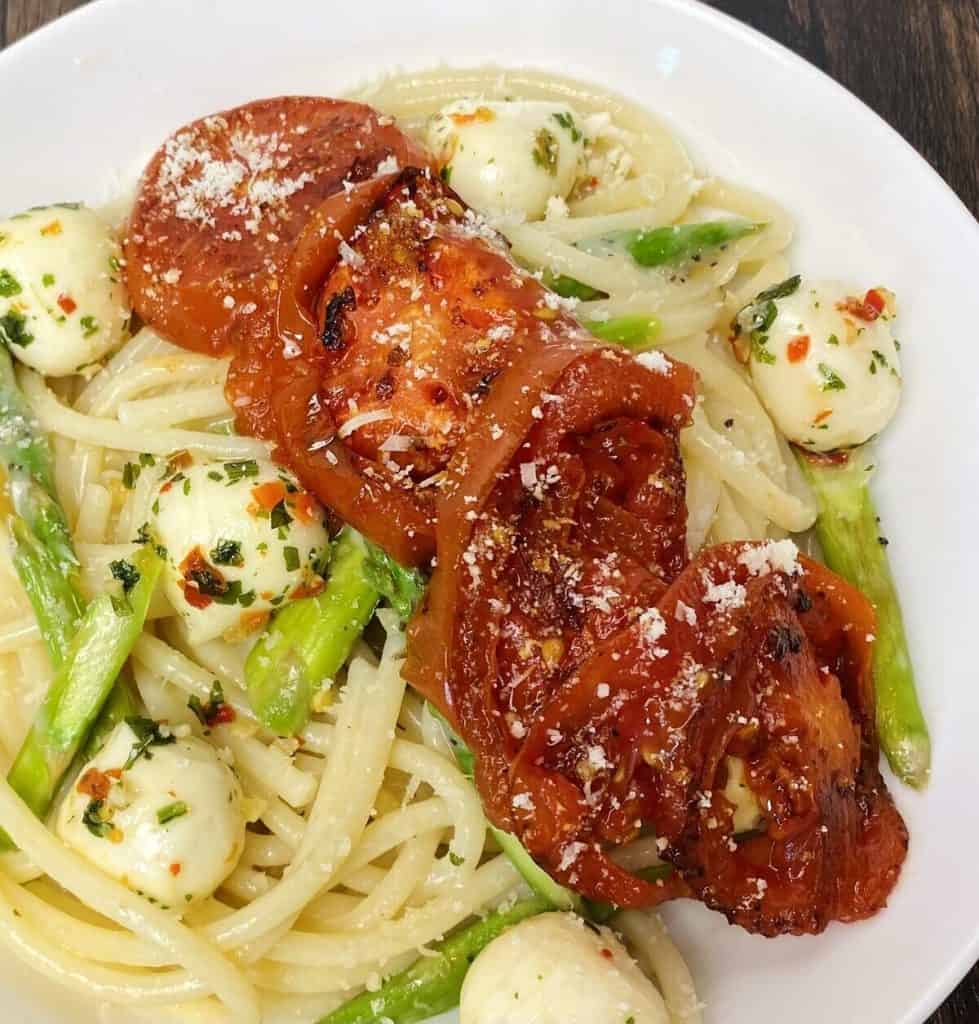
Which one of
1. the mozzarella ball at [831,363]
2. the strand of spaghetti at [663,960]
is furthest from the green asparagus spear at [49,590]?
the mozzarella ball at [831,363]

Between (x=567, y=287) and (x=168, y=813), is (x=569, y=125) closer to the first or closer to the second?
(x=567, y=287)

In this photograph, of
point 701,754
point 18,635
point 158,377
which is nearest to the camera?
point 701,754

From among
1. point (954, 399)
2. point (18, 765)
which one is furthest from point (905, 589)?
point (18, 765)

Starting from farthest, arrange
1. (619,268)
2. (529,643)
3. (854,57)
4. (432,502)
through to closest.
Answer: (854,57), (619,268), (432,502), (529,643)

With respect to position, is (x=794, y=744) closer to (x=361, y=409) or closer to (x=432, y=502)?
(x=432, y=502)

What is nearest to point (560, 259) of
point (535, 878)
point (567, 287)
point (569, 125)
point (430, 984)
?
point (567, 287)

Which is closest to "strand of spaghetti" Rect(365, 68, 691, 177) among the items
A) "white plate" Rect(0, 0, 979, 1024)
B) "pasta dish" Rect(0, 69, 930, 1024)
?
"white plate" Rect(0, 0, 979, 1024)
